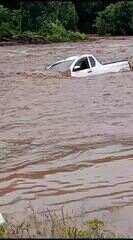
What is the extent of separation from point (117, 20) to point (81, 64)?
35.4 metres

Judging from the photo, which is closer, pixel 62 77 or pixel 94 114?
pixel 94 114

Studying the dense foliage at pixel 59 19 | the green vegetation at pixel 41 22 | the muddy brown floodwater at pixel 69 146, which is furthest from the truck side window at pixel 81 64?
the dense foliage at pixel 59 19

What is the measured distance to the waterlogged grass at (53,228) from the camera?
17.9 ft

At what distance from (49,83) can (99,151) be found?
1005cm

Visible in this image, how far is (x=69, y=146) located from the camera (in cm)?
1057

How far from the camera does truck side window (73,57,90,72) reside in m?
20.8

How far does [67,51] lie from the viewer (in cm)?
3522

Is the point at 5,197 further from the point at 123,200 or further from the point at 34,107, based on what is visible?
the point at 34,107

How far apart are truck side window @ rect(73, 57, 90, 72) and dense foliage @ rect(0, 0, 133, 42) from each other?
27.6 m

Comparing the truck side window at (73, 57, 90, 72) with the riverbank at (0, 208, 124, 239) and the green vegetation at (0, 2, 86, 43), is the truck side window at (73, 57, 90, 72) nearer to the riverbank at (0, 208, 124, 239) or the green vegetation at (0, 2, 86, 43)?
the riverbank at (0, 208, 124, 239)

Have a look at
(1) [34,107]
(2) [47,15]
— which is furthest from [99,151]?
(2) [47,15]

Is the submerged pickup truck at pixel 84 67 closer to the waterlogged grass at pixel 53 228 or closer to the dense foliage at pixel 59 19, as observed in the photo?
the waterlogged grass at pixel 53 228

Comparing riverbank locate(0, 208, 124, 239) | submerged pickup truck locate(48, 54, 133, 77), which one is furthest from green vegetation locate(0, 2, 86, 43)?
riverbank locate(0, 208, 124, 239)

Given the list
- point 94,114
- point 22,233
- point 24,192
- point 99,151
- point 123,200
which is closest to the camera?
point 22,233
